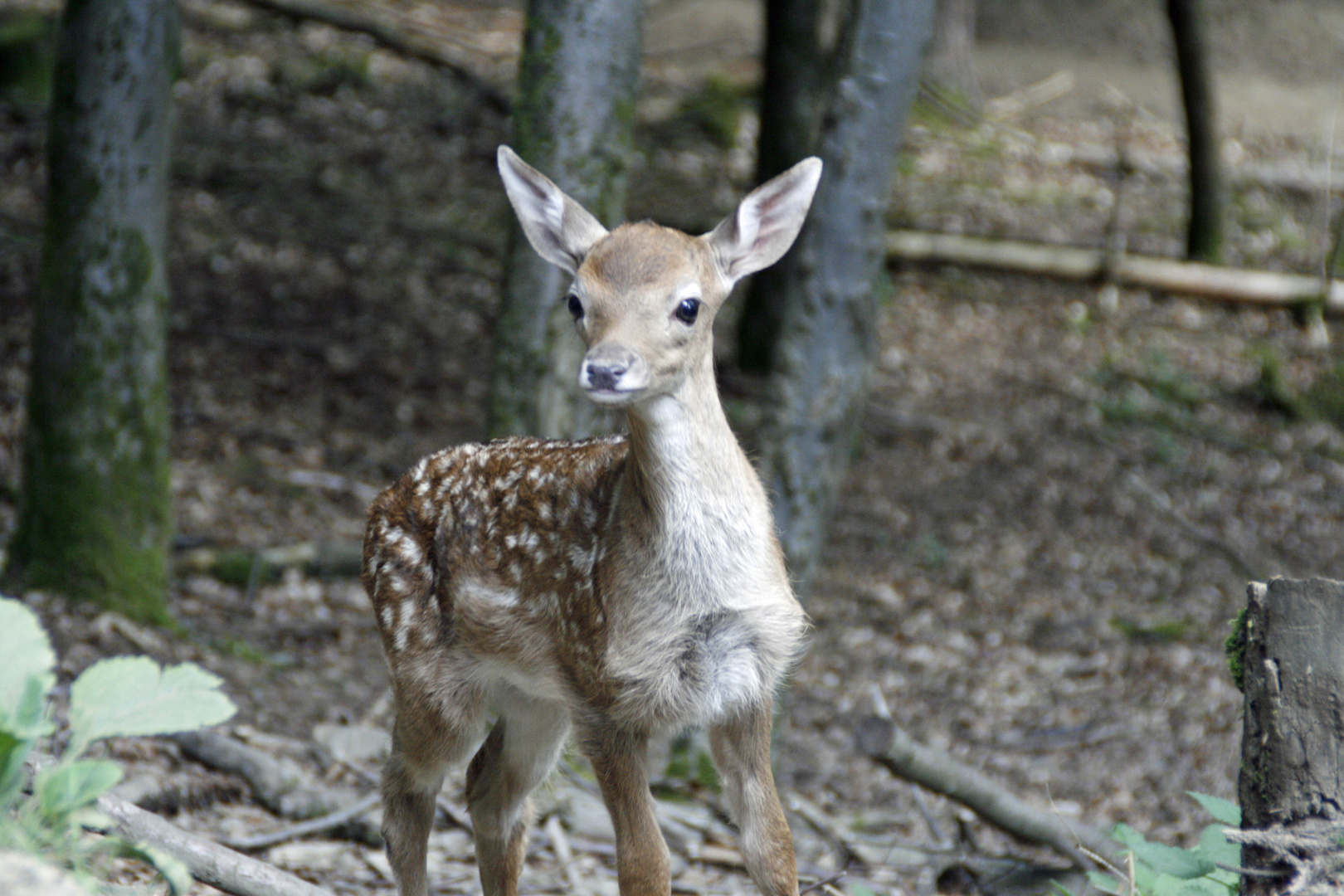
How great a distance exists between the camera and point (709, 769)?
5.86 meters

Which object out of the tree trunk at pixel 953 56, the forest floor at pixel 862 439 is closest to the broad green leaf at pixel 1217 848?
the forest floor at pixel 862 439

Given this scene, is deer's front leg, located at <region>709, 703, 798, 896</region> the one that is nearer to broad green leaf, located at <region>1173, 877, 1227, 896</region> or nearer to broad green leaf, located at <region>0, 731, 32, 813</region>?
broad green leaf, located at <region>1173, 877, 1227, 896</region>

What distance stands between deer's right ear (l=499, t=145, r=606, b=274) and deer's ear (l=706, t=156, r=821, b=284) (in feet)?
1.23

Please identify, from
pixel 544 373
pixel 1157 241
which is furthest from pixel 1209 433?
pixel 544 373

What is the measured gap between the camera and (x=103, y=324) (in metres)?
6.00

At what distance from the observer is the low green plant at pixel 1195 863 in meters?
3.10

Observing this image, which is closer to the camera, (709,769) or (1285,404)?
(709,769)

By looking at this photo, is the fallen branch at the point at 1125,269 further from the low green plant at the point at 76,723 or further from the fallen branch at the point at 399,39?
the low green plant at the point at 76,723

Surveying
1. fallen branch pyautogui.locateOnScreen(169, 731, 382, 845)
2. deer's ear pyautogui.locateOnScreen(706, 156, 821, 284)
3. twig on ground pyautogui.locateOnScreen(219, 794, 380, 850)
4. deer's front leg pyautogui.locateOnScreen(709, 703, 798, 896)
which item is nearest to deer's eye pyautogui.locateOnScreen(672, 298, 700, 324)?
deer's ear pyautogui.locateOnScreen(706, 156, 821, 284)

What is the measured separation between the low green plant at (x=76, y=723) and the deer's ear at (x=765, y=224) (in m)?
2.09

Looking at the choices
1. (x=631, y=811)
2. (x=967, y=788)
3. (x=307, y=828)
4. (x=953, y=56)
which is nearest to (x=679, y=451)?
(x=631, y=811)

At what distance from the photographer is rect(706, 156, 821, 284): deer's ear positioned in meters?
3.76

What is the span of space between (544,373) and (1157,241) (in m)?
10.1

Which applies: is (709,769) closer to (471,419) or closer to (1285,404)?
(471,419)
